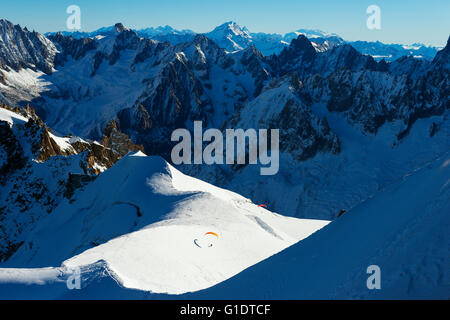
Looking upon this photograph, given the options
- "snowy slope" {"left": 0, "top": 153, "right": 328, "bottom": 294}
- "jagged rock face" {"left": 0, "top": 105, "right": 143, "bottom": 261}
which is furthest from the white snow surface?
"snowy slope" {"left": 0, "top": 153, "right": 328, "bottom": 294}

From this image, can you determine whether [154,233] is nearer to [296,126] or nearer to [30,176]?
[30,176]

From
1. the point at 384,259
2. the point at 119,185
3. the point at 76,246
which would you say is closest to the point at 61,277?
the point at 384,259

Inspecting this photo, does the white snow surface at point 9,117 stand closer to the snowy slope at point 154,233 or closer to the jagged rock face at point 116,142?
the jagged rock face at point 116,142

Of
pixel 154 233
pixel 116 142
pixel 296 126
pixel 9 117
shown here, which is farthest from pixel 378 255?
pixel 296 126

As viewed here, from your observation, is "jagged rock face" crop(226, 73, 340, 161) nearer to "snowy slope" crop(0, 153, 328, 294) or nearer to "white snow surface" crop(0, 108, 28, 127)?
"white snow surface" crop(0, 108, 28, 127)

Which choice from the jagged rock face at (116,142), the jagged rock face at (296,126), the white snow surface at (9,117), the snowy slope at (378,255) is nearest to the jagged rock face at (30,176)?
the white snow surface at (9,117)

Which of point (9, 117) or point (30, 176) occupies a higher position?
point (9, 117)
